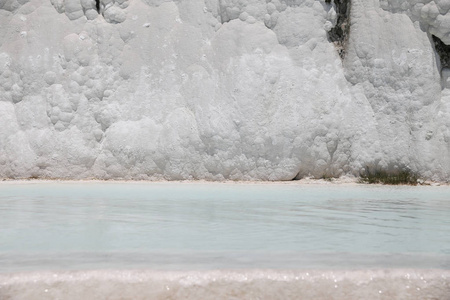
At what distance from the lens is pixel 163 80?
234 inches

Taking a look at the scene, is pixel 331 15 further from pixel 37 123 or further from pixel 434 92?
pixel 37 123

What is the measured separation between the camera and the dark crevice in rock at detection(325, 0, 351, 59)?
5922 mm

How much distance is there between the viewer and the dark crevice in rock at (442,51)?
564cm

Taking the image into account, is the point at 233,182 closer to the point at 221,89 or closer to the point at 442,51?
the point at 221,89

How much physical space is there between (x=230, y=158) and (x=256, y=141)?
1.06ft

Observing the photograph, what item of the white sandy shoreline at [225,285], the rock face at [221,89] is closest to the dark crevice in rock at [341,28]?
the rock face at [221,89]

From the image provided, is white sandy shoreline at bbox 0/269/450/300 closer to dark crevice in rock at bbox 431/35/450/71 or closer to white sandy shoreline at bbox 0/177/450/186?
white sandy shoreline at bbox 0/177/450/186

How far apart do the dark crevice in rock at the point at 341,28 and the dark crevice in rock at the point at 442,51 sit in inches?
35.6

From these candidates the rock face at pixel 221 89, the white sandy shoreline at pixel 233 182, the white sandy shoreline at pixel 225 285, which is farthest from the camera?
the rock face at pixel 221 89

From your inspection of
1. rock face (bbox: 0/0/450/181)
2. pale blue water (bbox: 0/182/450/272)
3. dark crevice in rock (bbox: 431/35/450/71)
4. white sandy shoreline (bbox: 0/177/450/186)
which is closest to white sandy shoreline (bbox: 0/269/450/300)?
pale blue water (bbox: 0/182/450/272)

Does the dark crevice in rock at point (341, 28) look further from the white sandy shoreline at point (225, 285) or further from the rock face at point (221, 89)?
the white sandy shoreline at point (225, 285)

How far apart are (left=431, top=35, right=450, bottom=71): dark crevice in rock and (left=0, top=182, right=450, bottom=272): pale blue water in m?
2.97

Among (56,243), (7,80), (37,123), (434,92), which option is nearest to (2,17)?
(7,80)

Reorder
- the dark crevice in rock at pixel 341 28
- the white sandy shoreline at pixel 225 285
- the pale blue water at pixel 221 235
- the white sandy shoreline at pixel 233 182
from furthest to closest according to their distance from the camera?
the dark crevice in rock at pixel 341 28 < the white sandy shoreline at pixel 233 182 < the pale blue water at pixel 221 235 < the white sandy shoreline at pixel 225 285
